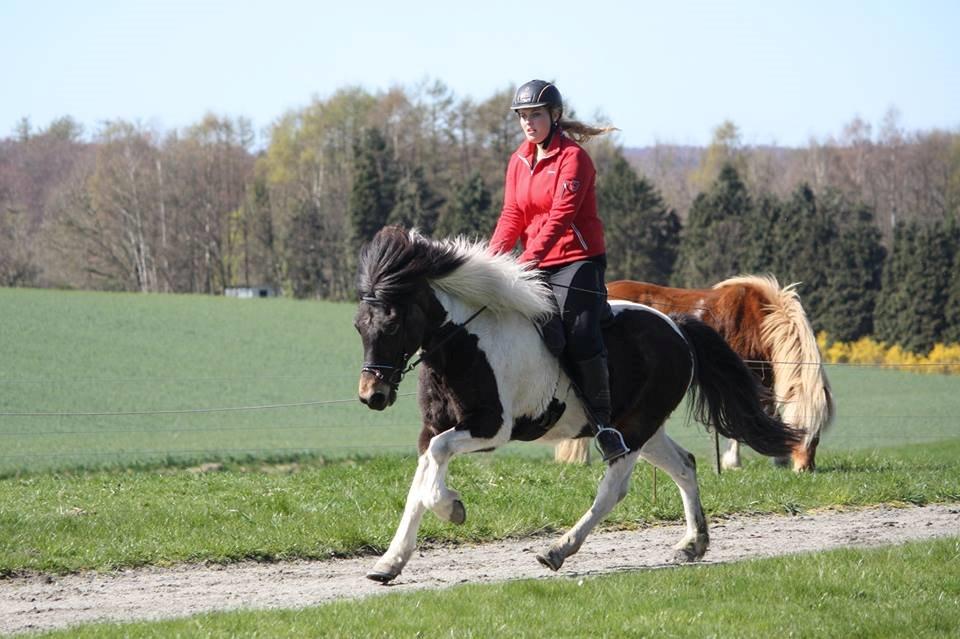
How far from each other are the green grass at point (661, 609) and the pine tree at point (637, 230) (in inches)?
2539

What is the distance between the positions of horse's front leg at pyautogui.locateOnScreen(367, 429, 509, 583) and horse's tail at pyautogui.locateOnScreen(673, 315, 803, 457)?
2.54 m

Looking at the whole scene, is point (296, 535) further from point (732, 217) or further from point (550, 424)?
point (732, 217)

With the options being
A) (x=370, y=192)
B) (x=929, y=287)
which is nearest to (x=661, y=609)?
(x=929, y=287)

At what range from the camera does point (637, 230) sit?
72375 millimetres

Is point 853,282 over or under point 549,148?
under

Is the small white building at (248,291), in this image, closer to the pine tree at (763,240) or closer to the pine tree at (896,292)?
the pine tree at (763,240)

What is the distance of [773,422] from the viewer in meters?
8.77

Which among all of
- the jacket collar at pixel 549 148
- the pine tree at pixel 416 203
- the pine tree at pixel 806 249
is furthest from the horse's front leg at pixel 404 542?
the pine tree at pixel 416 203

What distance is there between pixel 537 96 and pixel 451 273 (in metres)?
1.26

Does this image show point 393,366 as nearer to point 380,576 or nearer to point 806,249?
point 380,576

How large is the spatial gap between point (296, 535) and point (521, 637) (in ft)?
10.2

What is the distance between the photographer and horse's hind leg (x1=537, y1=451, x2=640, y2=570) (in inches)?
281

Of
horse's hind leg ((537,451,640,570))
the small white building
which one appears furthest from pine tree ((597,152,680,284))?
horse's hind leg ((537,451,640,570))

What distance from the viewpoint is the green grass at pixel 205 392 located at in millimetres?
22719
